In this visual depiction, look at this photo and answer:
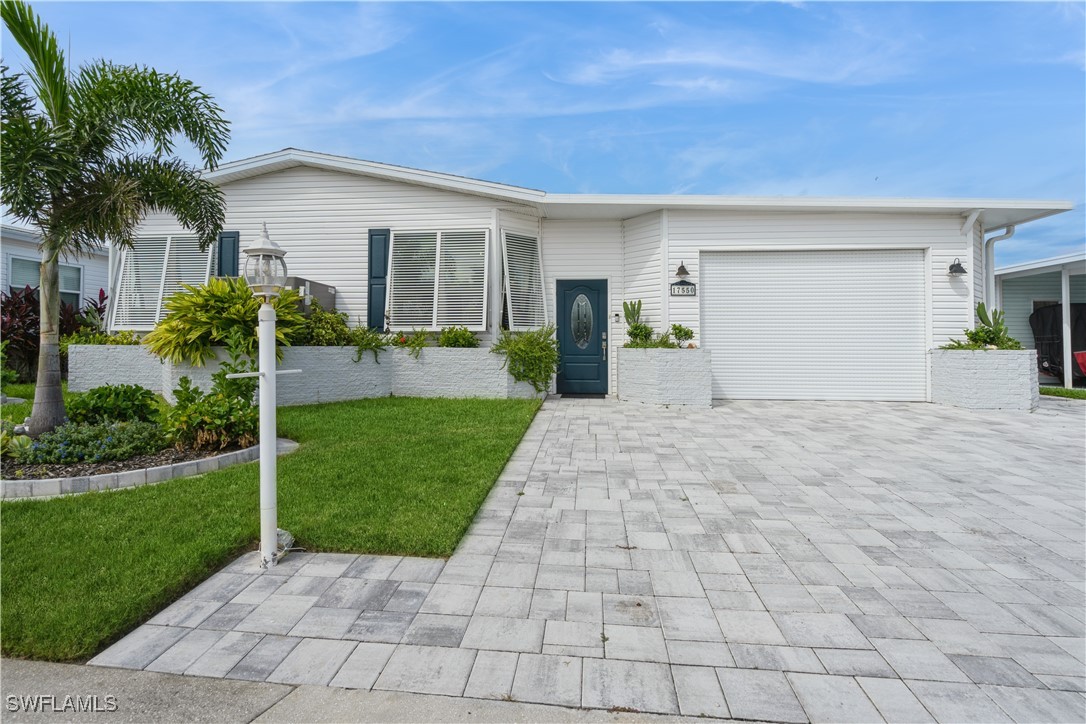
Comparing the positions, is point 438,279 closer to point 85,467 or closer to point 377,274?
point 377,274

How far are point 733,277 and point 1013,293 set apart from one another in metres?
9.77

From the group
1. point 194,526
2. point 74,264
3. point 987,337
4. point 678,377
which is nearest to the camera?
point 194,526

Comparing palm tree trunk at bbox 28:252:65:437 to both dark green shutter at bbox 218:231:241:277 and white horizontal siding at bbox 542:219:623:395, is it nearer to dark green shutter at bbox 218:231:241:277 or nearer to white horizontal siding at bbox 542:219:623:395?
dark green shutter at bbox 218:231:241:277

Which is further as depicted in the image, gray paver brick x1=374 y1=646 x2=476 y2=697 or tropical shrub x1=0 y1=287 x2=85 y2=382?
tropical shrub x1=0 y1=287 x2=85 y2=382

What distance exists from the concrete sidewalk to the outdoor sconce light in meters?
1.95

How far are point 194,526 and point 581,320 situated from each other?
740 cm

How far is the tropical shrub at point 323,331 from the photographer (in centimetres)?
800

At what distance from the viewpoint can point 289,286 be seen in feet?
26.6

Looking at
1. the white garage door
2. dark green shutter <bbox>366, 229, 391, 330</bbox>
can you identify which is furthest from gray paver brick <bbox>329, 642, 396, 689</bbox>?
the white garage door

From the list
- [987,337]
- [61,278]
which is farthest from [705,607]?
[61,278]

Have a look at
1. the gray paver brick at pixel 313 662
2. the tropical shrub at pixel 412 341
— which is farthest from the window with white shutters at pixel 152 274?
the gray paver brick at pixel 313 662

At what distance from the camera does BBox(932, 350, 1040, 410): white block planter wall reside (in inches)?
305

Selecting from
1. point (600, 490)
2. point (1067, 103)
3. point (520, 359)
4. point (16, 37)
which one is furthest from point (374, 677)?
point (1067, 103)

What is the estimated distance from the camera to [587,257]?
9.53 metres
